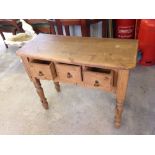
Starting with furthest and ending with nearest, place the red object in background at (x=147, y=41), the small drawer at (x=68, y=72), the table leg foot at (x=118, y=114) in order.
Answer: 1. the red object in background at (x=147, y=41)
2. the table leg foot at (x=118, y=114)
3. the small drawer at (x=68, y=72)

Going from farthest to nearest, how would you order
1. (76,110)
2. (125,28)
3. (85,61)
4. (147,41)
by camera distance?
(125,28) → (147,41) → (76,110) → (85,61)

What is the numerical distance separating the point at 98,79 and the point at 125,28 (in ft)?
4.21

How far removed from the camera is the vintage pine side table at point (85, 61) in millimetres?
965

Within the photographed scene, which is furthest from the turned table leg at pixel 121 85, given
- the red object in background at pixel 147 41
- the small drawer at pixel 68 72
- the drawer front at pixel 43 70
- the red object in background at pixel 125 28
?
the red object in background at pixel 125 28

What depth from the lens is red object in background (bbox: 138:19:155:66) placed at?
1720 mm

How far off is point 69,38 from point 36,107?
816mm

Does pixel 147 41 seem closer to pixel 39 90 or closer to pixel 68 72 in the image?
pixel 68 72

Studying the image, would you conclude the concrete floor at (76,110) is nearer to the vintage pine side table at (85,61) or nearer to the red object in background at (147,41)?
the red object in background at (147,41)

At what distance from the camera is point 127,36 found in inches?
83.2

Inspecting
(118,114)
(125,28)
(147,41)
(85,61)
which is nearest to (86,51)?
(85,61)

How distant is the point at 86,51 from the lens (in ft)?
3.50
